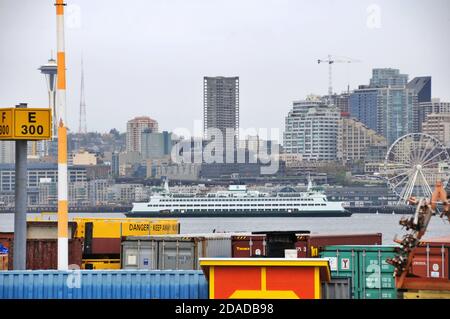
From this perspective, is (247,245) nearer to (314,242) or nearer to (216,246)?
(216,246)

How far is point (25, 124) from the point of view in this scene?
71.3 ft

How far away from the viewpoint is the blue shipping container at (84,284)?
58.2 ft

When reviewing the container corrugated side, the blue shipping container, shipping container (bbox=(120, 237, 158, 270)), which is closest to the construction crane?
the blue shipping container

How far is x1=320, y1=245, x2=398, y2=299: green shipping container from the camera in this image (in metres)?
24.6

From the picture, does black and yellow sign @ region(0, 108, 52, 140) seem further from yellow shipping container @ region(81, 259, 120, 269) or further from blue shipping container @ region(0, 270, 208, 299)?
yellow shipping container @ region(81, 259, 120, 269)

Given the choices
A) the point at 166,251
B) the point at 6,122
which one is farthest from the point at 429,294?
the point at 166,251

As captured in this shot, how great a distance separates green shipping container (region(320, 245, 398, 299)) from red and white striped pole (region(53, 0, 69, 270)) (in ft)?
23.1

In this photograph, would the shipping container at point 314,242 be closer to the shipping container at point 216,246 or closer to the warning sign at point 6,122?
the shipping container at point 216,246

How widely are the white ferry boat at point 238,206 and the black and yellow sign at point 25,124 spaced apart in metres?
140

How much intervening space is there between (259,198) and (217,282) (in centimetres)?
15331

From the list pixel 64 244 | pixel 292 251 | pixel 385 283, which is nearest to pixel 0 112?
pixel 64 244

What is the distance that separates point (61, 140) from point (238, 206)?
14872 cm
